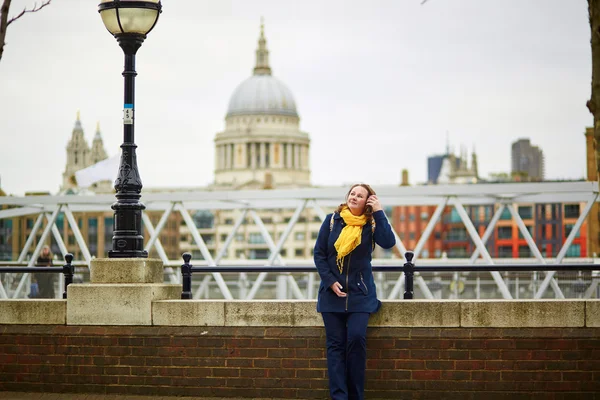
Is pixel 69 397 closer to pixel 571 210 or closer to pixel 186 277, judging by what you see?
pixel 186 277

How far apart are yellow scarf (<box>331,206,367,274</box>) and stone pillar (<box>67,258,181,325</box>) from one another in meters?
2.45

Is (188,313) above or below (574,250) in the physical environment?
below

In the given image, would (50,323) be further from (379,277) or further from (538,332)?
(379,277)

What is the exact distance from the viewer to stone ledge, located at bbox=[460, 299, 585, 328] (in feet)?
39.7

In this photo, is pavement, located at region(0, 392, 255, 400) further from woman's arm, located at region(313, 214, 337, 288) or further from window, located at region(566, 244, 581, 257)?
window, located at region(566, 244, 581, 257)

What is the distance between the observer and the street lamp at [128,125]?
1310cm

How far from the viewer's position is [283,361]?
12.5m

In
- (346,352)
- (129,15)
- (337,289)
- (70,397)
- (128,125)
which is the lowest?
(70,397)

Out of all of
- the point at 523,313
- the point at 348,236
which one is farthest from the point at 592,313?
the point at 348,236

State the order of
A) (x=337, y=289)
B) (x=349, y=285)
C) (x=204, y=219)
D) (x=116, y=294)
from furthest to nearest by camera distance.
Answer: (x=204, y=219) → (x=116, y=294) → (x=349, y=285) → (x=337, y=289)

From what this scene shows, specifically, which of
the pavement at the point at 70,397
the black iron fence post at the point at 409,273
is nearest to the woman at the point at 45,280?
the pavement at the point at 70,397

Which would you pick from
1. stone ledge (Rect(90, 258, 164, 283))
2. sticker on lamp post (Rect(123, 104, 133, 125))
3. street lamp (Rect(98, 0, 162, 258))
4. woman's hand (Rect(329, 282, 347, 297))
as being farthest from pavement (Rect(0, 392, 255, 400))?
sticker on lamp post (Rect(123, 104, 133, 125))

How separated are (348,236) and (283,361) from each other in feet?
6.27

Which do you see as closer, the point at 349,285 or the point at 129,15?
the point at 349,285
